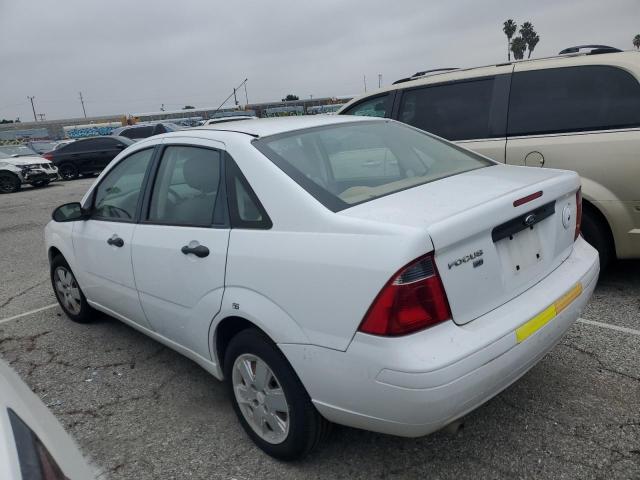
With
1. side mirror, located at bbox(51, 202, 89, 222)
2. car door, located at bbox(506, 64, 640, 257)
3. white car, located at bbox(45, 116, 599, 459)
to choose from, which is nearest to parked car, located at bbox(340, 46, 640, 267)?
car door, located at bbox(506, 64, 640, 257)

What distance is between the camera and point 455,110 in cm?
493

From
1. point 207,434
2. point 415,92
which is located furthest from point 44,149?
point 207,434

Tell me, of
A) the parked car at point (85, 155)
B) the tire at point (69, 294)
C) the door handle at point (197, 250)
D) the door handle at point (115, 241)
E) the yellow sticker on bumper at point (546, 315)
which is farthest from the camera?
the parked car at point (85, 155)

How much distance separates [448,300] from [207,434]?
1.62 m

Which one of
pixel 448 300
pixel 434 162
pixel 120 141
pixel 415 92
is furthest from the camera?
pixel 120 141

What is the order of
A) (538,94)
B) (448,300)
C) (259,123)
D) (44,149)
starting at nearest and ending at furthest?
(448,300)
(259,123)
(538,94)
(44,149)

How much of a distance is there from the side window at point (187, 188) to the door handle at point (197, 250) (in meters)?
0.13

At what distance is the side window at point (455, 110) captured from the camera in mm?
4680

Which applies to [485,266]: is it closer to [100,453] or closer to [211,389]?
[211,389]

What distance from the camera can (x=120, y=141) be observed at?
19047mm

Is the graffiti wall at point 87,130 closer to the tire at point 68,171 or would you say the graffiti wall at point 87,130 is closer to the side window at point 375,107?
the tire at point 68,171

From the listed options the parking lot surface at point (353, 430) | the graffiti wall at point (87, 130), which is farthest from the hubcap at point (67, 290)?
the graffiti wall at point (87, 130)

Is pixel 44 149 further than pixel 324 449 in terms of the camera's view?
Yes

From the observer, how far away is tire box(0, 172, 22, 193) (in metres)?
16.1
